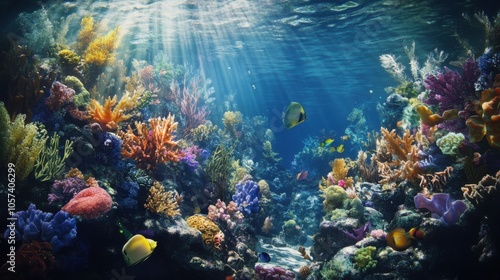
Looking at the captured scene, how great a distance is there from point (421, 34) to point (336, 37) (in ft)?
18.0

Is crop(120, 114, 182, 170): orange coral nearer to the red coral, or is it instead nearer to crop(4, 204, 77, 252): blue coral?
the red coral

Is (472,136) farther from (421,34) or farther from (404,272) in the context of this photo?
(421,34)

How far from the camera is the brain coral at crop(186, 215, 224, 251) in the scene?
20.2 ft

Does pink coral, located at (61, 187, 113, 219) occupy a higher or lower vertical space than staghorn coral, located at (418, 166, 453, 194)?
higher

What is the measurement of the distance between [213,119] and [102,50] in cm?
1281

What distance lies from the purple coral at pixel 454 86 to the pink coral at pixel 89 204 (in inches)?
303

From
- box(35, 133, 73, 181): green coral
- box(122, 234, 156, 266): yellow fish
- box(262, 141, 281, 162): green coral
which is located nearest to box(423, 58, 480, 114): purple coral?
box(122, 234, 156, 266): yellow fish

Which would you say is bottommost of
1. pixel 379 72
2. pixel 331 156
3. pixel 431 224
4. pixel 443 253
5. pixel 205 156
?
pixel 331 156

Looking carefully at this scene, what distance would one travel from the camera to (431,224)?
5.62 m

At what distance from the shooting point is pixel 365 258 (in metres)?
5.93

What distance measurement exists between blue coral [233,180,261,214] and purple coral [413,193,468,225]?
13.3ft

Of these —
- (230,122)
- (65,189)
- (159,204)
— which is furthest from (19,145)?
(230,122)

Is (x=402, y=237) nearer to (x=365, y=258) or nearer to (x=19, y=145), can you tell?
(x=365, y=258)

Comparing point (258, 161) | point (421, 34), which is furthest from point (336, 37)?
point (258, 161)
